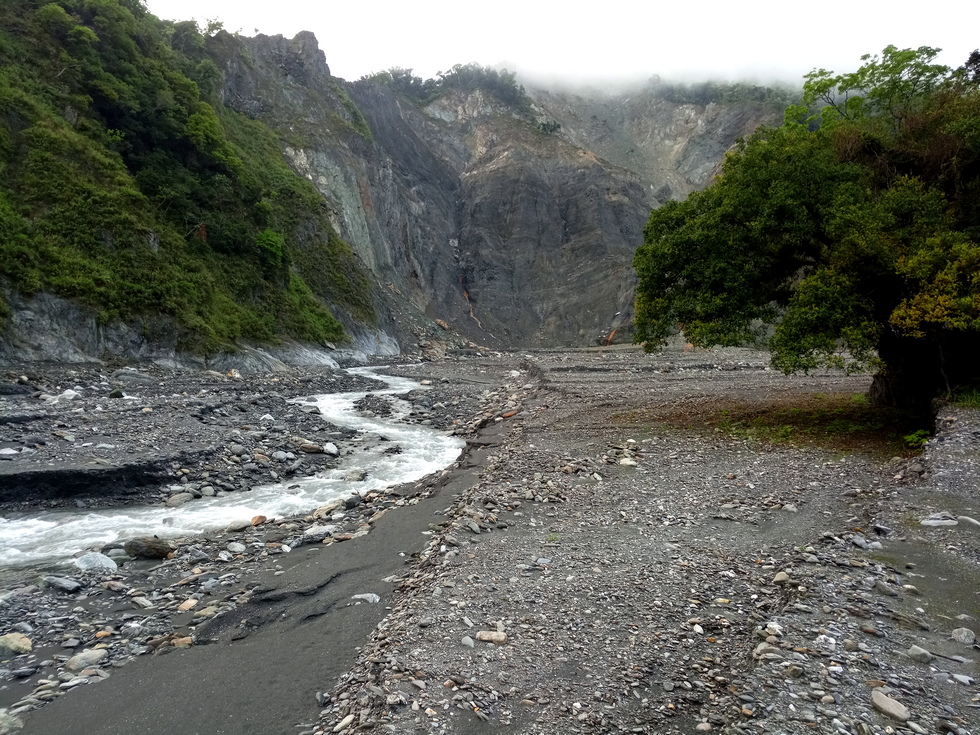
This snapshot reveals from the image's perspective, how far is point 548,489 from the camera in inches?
400

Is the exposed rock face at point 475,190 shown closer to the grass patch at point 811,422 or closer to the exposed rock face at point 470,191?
the exposed rock face at point 470,191

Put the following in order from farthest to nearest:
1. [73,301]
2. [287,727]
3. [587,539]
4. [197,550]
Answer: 1. [73,301]
2. [197,550]
3. [587,539]
4. [287,727]

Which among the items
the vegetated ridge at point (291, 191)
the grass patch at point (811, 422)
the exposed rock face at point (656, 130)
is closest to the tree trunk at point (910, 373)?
the grass patch at point (811, 422)

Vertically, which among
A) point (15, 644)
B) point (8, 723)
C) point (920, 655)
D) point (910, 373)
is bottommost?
point (8, 723)

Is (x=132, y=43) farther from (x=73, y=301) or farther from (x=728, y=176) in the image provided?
(x=728, y=176)

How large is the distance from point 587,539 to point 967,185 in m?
13.8

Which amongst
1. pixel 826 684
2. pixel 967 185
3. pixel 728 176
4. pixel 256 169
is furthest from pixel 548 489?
pixel 256 169

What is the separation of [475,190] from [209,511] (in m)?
96.5

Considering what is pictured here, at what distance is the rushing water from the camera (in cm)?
886

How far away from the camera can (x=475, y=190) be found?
328ft

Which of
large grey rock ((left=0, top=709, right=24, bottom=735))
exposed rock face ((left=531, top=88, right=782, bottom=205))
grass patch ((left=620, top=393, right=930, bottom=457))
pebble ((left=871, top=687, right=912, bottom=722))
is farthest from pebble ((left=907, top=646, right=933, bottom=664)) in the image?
exposed rock face ((left=531, top=88, right=782, bottom=205))

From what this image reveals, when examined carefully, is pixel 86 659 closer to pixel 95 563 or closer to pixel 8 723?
pixel 8 723

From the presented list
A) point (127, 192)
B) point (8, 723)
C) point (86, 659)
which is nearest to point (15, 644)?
point (86, 659)

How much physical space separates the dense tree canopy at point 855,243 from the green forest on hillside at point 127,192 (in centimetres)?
2594
